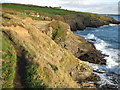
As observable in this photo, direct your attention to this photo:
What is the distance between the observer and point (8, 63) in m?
13.0

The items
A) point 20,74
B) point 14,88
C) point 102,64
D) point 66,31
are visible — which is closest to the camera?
point 14,88

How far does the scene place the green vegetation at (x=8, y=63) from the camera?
11.7m

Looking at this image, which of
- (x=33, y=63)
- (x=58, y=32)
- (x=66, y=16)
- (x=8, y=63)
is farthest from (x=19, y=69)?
(x=66, y=16)

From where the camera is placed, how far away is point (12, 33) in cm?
1689

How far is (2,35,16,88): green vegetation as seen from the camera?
11.7 meters

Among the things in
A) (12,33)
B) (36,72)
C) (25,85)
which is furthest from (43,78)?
(12,33)

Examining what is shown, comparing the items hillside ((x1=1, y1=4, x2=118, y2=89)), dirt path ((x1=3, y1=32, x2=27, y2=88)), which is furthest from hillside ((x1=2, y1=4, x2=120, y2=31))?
dirt path ((x1=3, y1=32, x2=27, y2=88))

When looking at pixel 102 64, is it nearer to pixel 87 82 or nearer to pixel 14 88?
pixel 87 82

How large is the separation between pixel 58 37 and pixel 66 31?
3164 mm

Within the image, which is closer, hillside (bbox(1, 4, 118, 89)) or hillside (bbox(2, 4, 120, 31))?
hillside (bbox(1, 4, 118, 89))

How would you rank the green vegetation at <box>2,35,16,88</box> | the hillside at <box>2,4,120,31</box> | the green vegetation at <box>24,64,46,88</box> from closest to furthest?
the green vegetation at <box>2,35,16,88</box>
the green vegetation at <box>24,64,46,88</box>
the hillside at <box>2,4,120,31</box>

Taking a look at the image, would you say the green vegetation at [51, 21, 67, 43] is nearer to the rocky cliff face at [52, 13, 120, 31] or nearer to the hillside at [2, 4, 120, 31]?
the hillside at [2, 4, 120, 31]

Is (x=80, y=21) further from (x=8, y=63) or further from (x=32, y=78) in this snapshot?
(x=32, y=78)

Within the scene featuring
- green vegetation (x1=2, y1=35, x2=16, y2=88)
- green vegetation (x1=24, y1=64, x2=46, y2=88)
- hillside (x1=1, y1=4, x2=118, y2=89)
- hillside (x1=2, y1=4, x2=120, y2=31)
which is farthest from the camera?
hillside (x1=2, y1=4, x2=120, y2=31)
